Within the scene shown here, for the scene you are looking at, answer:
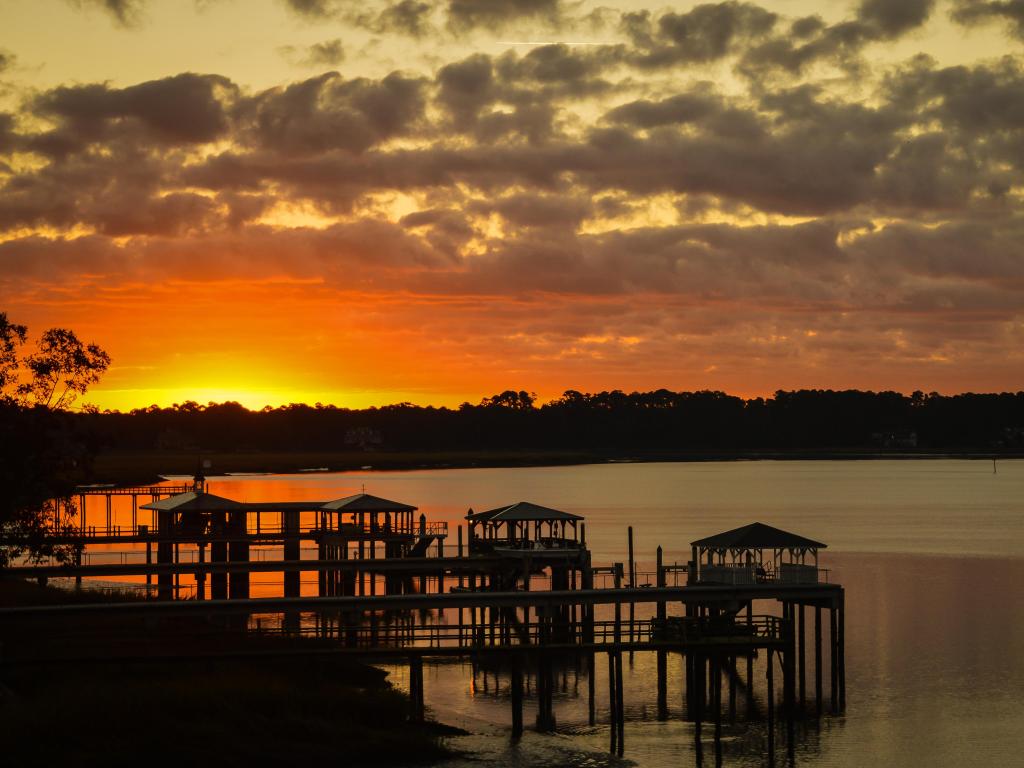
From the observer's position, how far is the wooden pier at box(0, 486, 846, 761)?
41.6 meters

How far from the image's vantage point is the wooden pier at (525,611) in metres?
41.6

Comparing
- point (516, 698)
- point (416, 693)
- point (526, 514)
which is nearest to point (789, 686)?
point (516, 698)

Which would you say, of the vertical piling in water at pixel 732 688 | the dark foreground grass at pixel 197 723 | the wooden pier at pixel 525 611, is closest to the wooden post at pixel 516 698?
the wooden pier at pixel 525 611

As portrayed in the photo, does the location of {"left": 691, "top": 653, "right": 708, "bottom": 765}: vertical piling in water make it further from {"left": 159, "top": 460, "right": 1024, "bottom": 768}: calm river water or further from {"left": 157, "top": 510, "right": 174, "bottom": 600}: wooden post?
{"left": 157, "top": 510, "right": 174, "bottom": 600}: wooden post

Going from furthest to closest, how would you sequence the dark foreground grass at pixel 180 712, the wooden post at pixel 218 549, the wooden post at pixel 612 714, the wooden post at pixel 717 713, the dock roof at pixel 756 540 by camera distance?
1. the wooden post at pixel 218 549
2. the dock roof at pixel 756 540
3. the wooden post at pixel 612 714
4. the wooden post at pixel 717 713
5. the dark foreground grass at pixel 180 712

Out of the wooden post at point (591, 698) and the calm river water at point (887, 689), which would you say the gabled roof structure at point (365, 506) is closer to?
the calm river water at point (887, 689)

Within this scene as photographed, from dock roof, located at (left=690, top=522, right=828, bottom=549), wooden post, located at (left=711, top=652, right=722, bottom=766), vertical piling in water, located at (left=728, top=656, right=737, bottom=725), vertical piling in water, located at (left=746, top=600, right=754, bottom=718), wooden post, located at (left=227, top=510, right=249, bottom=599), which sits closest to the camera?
wooden post, located at (left=711, top=652, right=722, bottom=766)

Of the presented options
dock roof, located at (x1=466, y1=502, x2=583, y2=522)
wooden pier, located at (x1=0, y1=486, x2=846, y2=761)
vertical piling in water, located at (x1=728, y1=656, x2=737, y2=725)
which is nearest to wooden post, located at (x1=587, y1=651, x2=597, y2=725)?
wooden pier, located at (x1=0, y1=486, x2=846, y2=761)

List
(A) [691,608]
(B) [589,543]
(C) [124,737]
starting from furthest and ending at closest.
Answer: (B) [589,543] → (A) [691,608] → (C) [124,737]

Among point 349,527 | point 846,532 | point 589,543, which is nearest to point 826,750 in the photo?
point 349,527

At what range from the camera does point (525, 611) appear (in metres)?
47.6

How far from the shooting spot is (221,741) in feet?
116

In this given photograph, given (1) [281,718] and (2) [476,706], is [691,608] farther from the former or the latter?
(1) [281,718]

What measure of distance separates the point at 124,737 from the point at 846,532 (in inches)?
4561
